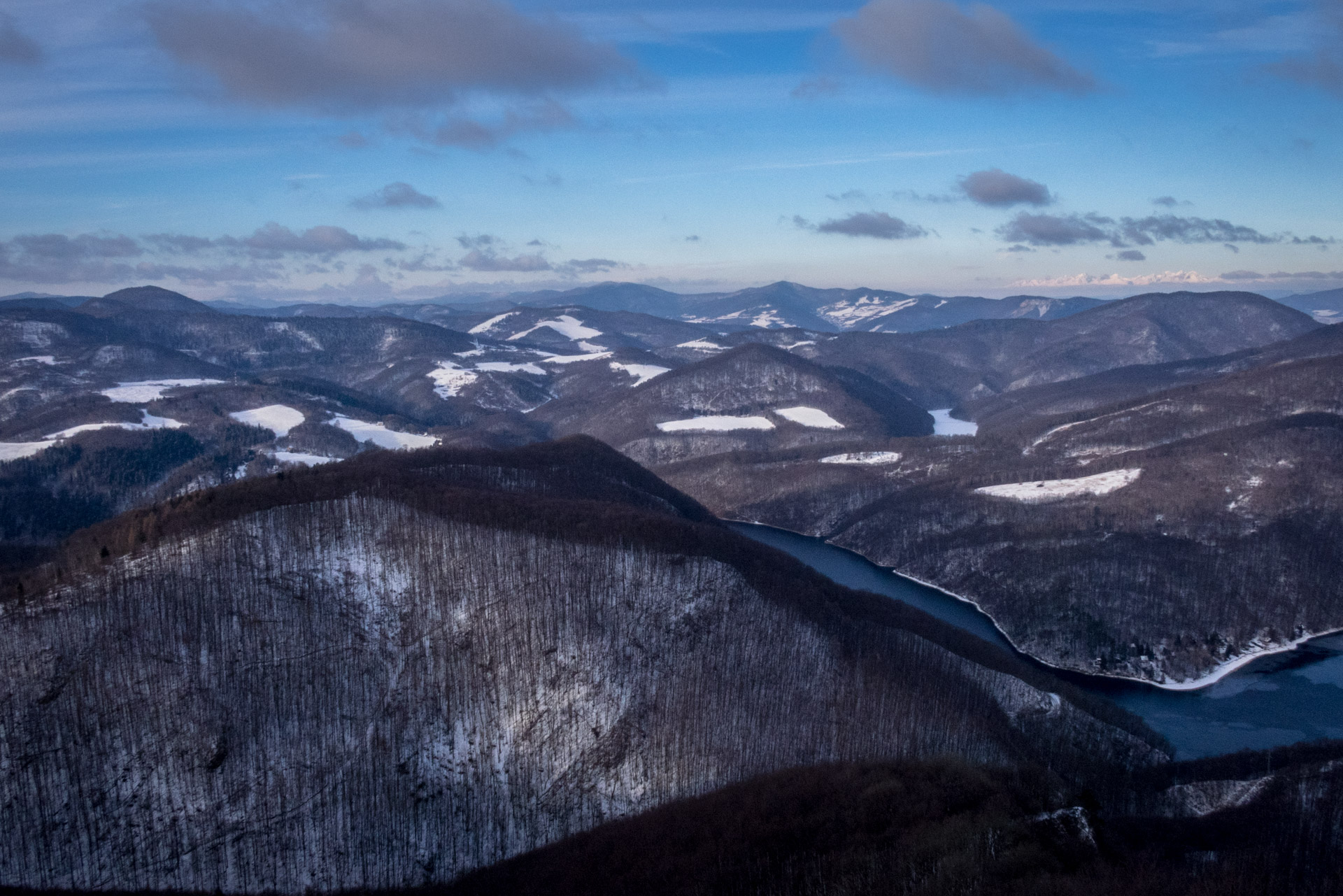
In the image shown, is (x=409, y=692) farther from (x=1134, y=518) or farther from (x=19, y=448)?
(x=19, y=448)

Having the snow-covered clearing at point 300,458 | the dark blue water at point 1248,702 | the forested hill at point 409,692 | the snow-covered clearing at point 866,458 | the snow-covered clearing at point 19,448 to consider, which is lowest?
the dark blue water at point 1248,702

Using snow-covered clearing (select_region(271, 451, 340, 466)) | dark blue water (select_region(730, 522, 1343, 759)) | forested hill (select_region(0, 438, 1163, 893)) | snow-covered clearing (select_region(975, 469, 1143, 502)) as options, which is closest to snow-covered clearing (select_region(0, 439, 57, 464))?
snow-covered clearing (select_region(271, 451, 340, 466))

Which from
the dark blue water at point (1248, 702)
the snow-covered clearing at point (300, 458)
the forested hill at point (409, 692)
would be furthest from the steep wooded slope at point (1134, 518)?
the snow-covered clearing at point (300, 458)

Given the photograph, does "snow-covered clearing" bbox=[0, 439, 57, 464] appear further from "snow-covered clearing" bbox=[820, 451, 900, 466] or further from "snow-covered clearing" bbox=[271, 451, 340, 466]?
"snow-covered clearing" bbox=[820, 451, 900, 466]

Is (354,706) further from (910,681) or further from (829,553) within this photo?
(829,553)

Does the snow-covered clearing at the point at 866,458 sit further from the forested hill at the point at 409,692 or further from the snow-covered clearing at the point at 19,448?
the snow-covered clearing at the point at 19,448

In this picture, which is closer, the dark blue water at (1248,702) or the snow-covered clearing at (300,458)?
the dark blue water at (1248,702)
